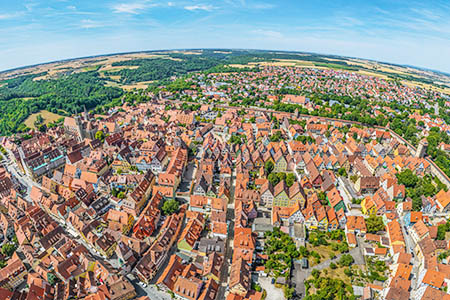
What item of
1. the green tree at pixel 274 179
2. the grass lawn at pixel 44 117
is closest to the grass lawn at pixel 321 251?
the green tree at pixel 274 179

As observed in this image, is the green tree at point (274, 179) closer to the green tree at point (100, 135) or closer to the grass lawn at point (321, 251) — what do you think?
the grass lawn at point (321, 251)

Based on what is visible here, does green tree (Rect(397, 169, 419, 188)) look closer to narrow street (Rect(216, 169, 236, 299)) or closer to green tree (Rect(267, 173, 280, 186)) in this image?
green tree (Rect(267, 173, 280, 186))

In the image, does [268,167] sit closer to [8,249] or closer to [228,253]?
[228,253]

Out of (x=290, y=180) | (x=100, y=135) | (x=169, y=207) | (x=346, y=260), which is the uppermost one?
(x=100, y=135)

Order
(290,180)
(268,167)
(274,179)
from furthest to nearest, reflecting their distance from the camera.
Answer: (268,167) → (290,180) → (274,179)

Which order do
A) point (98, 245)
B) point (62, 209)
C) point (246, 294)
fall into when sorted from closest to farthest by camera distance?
point (246, 294)
point (98, 245)
point (62, 209)

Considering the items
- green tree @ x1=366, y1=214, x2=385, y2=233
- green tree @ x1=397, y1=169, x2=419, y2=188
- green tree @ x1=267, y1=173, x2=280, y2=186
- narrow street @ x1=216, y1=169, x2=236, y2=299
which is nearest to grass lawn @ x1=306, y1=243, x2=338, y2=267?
green tree @ x1=366, y1=214, x2=385, y2=233

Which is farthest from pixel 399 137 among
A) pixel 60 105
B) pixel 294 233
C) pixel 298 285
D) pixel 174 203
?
pixel 60 105

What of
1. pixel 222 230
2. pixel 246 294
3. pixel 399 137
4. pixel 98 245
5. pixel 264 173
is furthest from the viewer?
pixel 399 137

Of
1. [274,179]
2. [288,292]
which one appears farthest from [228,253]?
[274,179]

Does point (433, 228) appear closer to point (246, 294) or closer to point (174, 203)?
point (246, 294)

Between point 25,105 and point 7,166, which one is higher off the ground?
point 25,105
